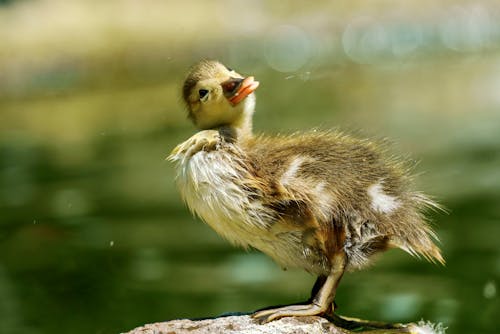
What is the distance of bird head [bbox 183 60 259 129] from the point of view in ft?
8.82

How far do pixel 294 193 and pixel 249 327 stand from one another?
13.5 inches

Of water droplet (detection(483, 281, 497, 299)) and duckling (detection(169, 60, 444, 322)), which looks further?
water droplet (detection(483, 281, 497, 299))

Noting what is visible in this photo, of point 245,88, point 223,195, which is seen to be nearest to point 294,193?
point 223,195

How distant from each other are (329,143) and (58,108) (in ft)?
20.9

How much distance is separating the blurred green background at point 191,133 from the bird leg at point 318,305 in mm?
388

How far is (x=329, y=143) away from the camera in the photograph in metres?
2.75

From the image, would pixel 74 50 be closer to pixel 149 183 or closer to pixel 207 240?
pixel 149 183

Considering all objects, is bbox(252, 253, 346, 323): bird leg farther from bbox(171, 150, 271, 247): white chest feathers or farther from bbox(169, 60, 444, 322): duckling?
bbox(171, 150, 271, 247): white chest feathers

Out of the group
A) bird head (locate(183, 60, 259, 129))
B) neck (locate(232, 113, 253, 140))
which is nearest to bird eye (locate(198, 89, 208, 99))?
bird head (locate(183, 60, 259, 129))

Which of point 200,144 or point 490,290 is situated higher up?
point 200,144

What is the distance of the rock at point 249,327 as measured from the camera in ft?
8.64

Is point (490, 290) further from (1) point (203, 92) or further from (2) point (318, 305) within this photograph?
(1) point (203, 92)

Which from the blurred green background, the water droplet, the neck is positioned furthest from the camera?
A: the blurred green background

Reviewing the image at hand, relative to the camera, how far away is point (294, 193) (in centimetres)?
263
